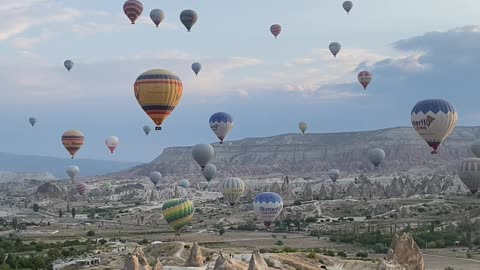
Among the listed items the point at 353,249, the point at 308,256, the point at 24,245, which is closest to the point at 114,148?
the point at 24,245

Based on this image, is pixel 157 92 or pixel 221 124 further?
pixel 221 124

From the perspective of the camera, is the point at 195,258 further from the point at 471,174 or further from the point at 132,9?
the point at 471,174

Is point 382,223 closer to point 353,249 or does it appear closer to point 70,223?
point 353,249

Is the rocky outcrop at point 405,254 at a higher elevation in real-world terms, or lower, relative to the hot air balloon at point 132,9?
lower

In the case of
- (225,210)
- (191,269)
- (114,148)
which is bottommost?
(191,269)

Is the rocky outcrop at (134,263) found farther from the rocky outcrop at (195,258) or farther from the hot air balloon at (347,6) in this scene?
the hot air balloon at (347,6)

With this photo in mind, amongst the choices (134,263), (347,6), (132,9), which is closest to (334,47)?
(347,6)

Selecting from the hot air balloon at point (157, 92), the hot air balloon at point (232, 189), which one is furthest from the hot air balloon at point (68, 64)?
the hot air balloon at point (157, 92)
